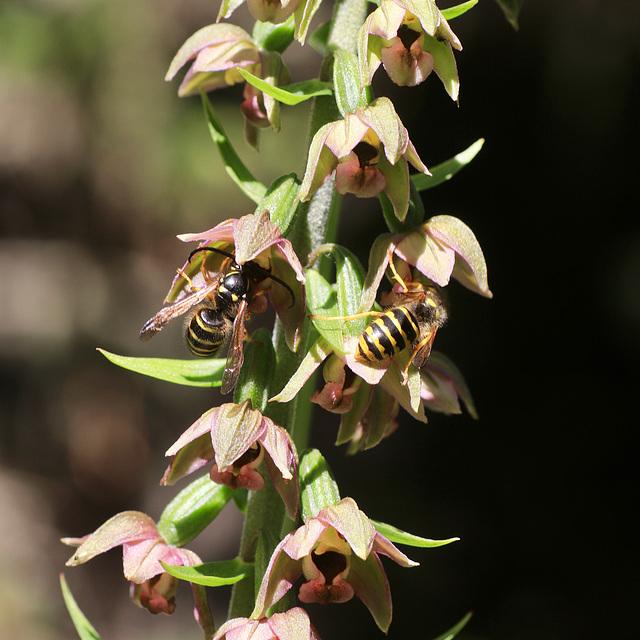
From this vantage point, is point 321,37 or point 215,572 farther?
point 321,37

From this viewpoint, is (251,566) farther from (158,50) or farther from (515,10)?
(158,50)

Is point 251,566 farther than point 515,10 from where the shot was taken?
No

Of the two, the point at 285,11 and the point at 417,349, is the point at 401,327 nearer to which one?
the point at 417,349

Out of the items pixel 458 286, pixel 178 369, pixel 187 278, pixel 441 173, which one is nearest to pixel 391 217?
pixel 441 173

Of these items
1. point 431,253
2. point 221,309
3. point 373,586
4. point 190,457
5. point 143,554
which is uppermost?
point 431,253

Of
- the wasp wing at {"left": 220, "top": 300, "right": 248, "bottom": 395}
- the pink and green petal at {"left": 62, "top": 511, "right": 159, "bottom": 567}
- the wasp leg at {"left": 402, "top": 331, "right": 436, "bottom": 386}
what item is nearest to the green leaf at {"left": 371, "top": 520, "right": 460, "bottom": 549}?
the wasp leg at {"left": 402, "top": 331, "right": 436, "bottom": 386}

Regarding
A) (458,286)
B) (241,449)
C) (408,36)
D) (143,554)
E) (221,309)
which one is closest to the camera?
(241,449)

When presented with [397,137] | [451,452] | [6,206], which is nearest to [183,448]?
[397,137]
